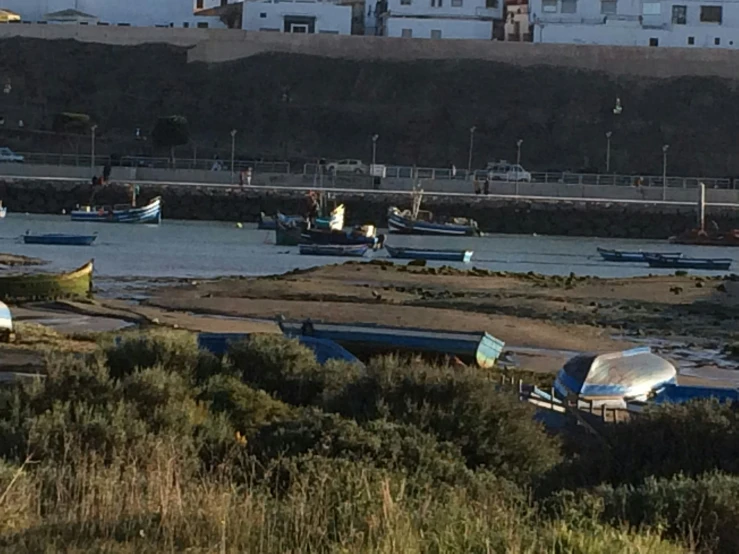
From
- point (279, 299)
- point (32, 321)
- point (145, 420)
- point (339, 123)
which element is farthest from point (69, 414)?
point (339, 123)

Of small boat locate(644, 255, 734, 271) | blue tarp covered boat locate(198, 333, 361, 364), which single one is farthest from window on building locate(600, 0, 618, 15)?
blue tarp covered boat locate(198, 333, 361, 364)

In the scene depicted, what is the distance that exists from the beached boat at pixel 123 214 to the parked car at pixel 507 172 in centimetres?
1594

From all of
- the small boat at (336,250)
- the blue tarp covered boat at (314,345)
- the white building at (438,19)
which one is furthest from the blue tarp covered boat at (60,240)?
the white building at (438,19)

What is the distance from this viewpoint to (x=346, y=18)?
3123 inches

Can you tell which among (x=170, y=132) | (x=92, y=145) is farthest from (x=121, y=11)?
(x=170, y=132)

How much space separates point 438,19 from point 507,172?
18709 mm

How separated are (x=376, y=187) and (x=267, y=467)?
173ft

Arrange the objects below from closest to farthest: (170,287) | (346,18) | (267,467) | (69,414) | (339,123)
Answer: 1. (267,467)
2. (69,414)
3. (170,287)
4. (339,123)
5. (346,18)

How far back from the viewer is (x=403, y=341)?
1504cm

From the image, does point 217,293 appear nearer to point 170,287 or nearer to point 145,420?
point 170,287

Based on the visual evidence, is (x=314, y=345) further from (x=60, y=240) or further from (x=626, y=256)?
(x=626, y=256)

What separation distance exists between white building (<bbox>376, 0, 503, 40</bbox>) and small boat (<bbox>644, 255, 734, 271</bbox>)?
3851 cm

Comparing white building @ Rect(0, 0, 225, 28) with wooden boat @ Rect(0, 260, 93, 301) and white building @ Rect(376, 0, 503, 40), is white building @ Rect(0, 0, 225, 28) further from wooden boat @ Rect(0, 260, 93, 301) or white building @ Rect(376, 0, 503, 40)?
wooden boat @ Rect(0, 260, 93, 301)

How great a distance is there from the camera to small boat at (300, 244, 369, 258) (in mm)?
41500
